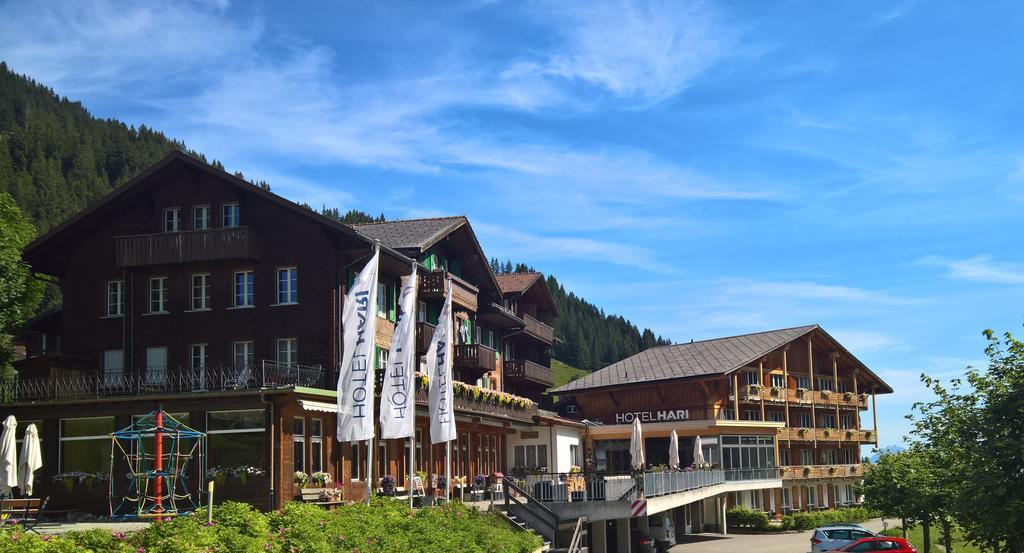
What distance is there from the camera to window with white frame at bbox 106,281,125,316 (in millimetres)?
37344

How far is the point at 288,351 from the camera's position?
35.7 meters

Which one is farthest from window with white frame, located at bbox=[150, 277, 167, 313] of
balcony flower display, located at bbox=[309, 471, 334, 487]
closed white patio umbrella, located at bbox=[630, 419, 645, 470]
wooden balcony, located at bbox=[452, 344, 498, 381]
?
closed white patio umbrella, located at bbox=[630, 419, 645, 470]

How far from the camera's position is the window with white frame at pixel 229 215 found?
3700 cm

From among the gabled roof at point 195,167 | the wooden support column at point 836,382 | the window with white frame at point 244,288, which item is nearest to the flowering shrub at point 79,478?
the window with white frame at point 244,288

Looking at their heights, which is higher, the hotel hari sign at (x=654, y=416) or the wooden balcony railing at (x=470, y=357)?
the wooden balcony railing at (x=470, y=357)

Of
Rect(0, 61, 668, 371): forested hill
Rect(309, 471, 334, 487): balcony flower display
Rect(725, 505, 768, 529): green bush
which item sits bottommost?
Rect(725, 505, 768, 529): green bush

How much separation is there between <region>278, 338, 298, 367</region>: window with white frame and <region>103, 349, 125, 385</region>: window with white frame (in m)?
5.53

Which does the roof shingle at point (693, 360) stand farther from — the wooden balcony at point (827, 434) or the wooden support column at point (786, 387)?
the wooden balcony at point (827, 434)

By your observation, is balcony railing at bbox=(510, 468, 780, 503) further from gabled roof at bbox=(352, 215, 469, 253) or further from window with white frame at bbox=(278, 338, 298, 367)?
gabled roof at bbox=(352, 215, 469, 253)

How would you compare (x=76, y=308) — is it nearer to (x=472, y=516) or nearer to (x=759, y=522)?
(x=472, y=516)

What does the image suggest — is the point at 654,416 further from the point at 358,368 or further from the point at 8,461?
the point at 8,461

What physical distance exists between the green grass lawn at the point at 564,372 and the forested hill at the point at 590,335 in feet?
5.76

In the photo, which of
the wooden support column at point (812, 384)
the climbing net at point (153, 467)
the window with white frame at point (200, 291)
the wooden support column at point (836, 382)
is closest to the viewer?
the climbing net at point (153, 467)

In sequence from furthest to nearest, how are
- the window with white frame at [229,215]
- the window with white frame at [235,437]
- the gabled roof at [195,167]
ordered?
the window with white frame at [229,215] < the gabled roof at [195,167] < the window with white frame at [235,437]
